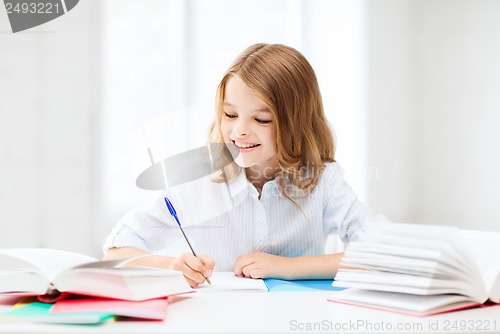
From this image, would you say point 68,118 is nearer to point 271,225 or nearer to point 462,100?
point 271,225

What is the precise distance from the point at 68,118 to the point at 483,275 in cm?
188

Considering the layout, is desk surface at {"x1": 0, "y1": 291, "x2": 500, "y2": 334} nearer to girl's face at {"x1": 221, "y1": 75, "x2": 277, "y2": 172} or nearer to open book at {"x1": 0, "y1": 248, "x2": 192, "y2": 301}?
open book at {"x1": 0, "y1": 248, "x2": 192, "y2": 301}

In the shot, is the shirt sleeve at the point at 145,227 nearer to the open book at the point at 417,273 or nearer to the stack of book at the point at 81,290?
the stack of book at the point at 81,290

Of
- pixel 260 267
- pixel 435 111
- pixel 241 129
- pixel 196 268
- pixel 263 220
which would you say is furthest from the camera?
pixel 435 111

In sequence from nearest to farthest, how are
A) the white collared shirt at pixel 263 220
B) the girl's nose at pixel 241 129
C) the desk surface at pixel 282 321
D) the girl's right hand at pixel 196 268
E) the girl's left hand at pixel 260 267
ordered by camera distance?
the desk surface at pixel 282 321, the girl's right hand at pixel 196 268, the girl's left hand at pixel 260 267, the girl's nose at pixel 241 129, the white collared shirt at pixel 263 220

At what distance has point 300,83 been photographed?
1.42m

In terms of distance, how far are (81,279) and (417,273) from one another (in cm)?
46

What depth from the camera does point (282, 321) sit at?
688mm

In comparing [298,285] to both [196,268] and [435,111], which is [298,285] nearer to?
[196,268]

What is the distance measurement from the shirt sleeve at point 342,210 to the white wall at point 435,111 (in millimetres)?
1093

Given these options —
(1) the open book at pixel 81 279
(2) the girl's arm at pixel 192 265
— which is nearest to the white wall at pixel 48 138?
(2) the girl's arm at pixel 192 265

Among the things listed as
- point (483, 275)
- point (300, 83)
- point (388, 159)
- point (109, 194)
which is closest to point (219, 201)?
point (300, 83)

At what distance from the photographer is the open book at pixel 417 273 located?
74cm

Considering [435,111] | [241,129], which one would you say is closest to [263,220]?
[241,129]
